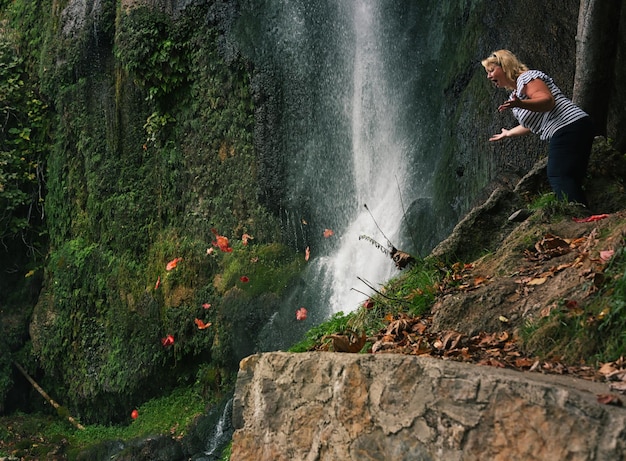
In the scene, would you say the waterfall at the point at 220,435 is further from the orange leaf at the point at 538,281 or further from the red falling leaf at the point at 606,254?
the red falling leaf at the point at 606,254

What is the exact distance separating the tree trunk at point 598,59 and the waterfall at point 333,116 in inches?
151

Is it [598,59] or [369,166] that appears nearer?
[598,59]

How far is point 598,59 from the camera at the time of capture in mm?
6711

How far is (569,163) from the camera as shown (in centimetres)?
534

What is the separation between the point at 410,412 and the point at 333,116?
29.0ft

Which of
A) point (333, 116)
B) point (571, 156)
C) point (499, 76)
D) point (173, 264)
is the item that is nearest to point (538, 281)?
point (571, 156)

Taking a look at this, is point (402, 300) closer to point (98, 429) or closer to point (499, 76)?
point (499, 76)

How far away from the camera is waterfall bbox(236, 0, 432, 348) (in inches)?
420

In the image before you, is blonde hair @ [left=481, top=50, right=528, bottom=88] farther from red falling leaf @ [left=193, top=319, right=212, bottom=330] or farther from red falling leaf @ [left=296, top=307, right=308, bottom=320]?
red falling leaf @ [left=193, top=319, right=212, bottom=330]

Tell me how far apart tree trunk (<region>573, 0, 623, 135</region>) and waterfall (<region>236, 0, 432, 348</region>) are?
12.6ft

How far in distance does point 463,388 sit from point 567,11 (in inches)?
243

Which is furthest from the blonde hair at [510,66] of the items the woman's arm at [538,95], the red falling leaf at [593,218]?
the red falling leaf at [593,218]

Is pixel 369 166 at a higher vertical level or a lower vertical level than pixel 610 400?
higher

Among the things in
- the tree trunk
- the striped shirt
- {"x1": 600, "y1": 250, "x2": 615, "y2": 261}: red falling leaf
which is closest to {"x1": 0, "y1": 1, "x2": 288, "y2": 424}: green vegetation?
the tree trunk
